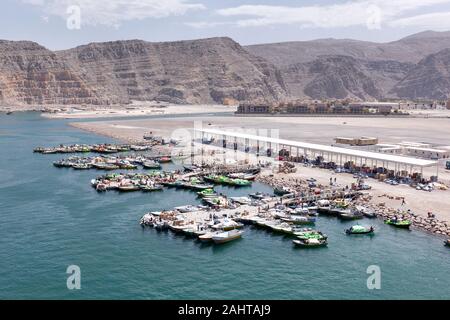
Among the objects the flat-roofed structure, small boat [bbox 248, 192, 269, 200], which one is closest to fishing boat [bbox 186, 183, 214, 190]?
small boat [bbox 248, 192, 269, 200]

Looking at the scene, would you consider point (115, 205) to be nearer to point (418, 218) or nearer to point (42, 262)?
point (42, 262)

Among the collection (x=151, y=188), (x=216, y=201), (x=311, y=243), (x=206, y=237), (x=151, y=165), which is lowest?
(x=311, y=243)

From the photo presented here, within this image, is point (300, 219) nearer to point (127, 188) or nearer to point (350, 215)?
point (350, 215)

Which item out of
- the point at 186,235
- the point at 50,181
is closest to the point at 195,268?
the point at 186,235

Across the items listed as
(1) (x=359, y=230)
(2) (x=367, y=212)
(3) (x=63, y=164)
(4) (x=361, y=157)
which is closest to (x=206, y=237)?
(1) (x=359, y=230)

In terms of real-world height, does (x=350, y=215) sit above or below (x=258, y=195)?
below

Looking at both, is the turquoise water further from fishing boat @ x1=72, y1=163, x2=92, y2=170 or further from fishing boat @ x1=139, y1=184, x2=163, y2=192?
fishing boat @ x1=72, y1=163, x2=92, y2=170

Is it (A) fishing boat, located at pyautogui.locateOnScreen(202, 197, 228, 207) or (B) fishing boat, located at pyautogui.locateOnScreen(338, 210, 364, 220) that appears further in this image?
(A) fishing boat, located at pyautogui.locateOnScreen(202, 197, 228, 207)
